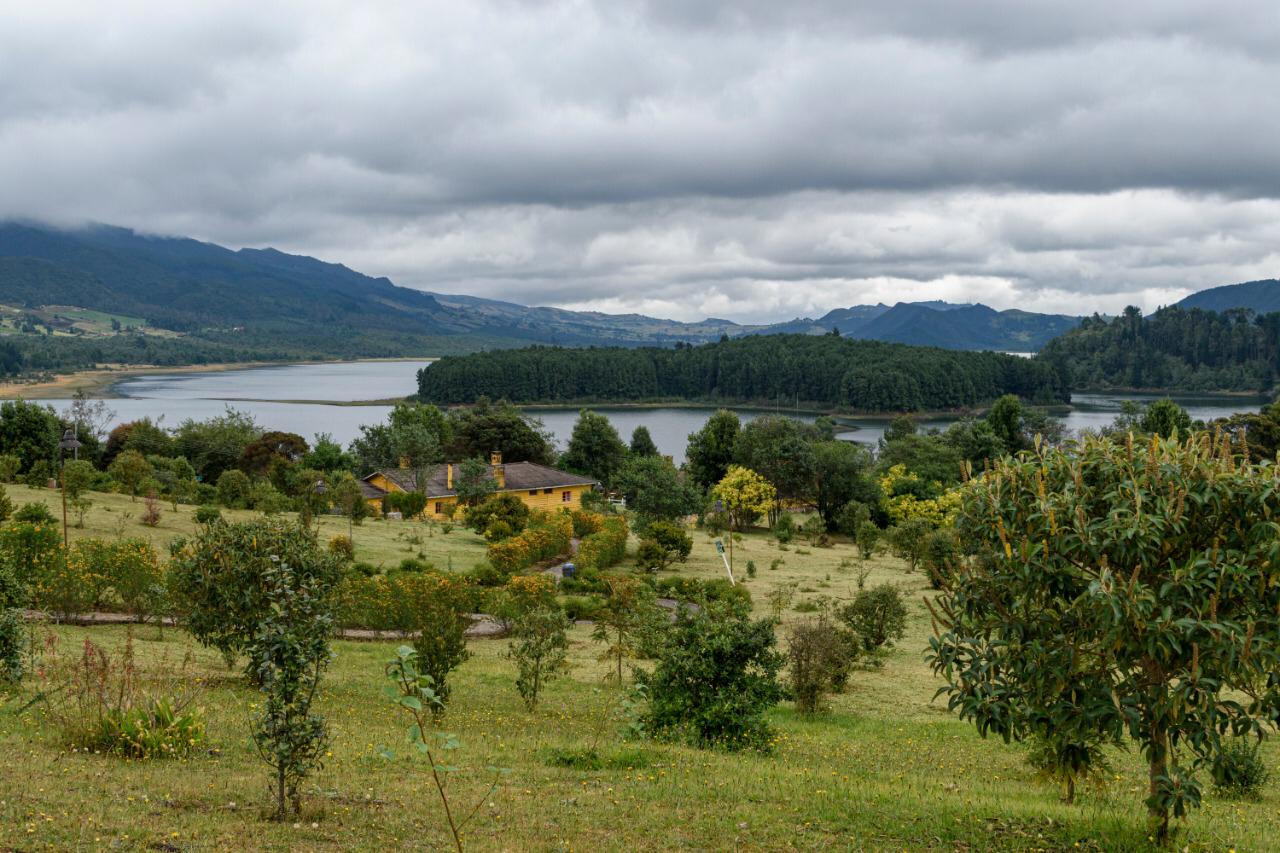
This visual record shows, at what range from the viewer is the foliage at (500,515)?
44.6 meters

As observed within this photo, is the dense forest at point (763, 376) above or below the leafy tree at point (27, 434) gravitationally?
above

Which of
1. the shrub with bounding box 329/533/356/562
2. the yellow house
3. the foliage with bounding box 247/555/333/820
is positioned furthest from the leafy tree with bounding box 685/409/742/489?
the foliage with bounding box 247/555/333/820

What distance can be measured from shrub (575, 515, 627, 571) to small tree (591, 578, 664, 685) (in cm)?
903

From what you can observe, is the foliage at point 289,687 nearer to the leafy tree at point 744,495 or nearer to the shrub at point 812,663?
the shrub at point 812,663

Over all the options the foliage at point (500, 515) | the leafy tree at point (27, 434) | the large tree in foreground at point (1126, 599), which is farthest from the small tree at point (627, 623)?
the leafy tree at point (27, 434)

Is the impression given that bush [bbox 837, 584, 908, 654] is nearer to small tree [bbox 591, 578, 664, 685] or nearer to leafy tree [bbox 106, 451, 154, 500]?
small tree [bbox 591, 578, 664, 685]

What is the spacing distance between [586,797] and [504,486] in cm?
5249

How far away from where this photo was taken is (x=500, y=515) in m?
45.8

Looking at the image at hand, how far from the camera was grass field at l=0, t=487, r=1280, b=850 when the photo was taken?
787 cm

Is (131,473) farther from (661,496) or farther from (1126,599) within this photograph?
(1126,599)

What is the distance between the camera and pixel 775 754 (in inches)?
513

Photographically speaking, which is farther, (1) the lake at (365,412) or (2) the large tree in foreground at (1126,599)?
(1) the lake at (365,412)

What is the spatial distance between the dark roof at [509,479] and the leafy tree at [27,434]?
19.0 m

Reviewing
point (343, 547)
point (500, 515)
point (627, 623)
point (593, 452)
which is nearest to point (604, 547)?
point (500, 515)
